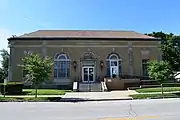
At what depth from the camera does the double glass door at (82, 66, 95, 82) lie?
3706 centimetres

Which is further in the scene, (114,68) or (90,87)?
(114,68)

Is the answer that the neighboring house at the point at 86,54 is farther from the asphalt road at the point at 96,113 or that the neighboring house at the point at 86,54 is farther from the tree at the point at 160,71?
the asphalt road at the point at 96,113

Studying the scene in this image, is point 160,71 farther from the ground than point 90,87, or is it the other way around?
point 160,71

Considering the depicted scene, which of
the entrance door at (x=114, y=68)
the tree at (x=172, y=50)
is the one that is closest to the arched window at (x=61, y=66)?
the entrance door at (x=114, y=68)

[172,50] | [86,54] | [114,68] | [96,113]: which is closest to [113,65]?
[114,68]

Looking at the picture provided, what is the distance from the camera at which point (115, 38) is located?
37.6m

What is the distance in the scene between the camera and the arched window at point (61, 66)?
36997mm

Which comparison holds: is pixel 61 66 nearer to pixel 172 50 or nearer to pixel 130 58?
pixel 130 58

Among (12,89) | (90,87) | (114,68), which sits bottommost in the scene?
(90,87)

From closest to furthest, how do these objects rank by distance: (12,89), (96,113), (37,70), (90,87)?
1. (96,113)
2. (37,70)
3. (12,89)
4. (90,87)

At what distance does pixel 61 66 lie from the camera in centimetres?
3706

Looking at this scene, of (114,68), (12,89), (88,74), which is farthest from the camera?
(114,68)

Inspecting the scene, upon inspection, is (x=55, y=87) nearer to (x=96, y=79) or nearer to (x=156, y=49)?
(x=96, y=79)

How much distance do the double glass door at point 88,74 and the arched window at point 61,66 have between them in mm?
2354
